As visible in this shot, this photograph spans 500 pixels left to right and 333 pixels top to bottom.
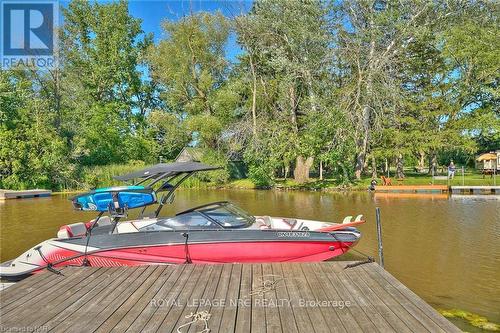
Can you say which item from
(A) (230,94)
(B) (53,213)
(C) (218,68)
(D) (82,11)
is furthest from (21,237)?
(D) (82,11)

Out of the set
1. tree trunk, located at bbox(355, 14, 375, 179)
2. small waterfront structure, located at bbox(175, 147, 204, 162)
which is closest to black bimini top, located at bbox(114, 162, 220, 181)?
tree trunk, located at bbox(355, 14, 375, 179)

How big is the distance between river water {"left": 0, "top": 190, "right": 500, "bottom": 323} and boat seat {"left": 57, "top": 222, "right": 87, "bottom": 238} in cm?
330

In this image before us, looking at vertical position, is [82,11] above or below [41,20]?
above

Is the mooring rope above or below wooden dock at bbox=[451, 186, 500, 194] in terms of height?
below

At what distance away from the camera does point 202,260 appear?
7.36m

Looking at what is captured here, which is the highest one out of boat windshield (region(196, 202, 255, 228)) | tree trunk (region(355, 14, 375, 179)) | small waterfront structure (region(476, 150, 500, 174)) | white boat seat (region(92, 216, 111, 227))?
tree trunk (region(355, 14, 375, 179))

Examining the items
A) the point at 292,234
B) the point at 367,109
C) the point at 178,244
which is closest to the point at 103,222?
the point at 178,244

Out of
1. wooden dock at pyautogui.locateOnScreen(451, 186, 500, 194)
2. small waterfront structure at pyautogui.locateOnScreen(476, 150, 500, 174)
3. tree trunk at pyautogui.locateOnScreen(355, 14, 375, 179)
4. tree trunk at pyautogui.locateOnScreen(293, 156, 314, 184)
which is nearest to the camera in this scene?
wooden dock at pyautogui.locateOnScreen(451, 186, 500, 194)

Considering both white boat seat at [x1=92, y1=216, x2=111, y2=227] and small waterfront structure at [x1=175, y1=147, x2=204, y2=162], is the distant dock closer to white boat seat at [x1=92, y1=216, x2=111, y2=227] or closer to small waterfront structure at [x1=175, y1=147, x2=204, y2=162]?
small waterfront structure at [x1=175, y1=147, x2=204, y2=162]

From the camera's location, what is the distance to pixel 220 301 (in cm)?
506

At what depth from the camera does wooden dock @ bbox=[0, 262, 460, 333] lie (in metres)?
4.32

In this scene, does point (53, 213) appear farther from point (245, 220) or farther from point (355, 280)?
point (355, 280)

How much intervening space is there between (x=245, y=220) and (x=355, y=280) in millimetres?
2766

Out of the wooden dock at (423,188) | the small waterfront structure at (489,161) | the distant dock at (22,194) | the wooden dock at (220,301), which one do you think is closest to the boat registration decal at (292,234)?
the wooden dock at (220,301)
